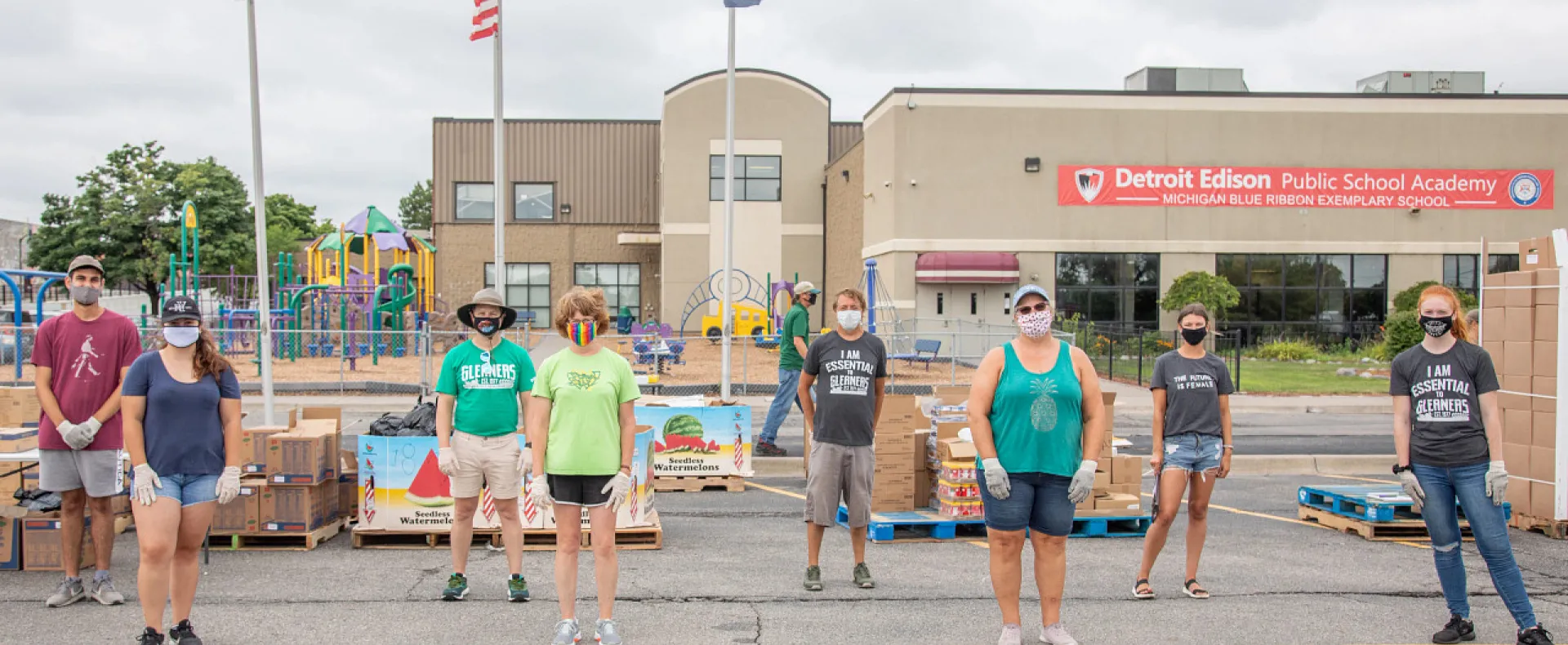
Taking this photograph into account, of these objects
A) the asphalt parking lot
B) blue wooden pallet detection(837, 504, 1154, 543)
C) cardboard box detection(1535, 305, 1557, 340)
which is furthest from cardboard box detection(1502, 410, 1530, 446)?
blue wooden pallet detection(837, 504, 1154, 543)

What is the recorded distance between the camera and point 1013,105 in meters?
32.0

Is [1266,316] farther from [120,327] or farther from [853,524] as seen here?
[120,327]

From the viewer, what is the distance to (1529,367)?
9188mm

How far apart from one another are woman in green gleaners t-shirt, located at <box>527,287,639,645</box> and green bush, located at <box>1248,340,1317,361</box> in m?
29.7

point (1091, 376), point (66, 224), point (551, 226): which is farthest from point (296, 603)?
point (66, 224)

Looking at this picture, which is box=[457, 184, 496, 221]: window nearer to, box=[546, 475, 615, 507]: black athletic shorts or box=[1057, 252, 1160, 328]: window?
box=[1057, 252, 1160, 328]: window

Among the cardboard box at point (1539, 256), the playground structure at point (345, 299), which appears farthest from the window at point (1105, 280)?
the cardboard box at point (1539, 256)

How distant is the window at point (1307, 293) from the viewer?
3300cm

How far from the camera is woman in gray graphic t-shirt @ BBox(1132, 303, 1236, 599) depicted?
7180mm

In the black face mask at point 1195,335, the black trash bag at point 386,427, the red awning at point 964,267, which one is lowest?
the black trash bag at point 386,427

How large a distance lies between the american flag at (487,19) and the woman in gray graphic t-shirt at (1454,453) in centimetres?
1323

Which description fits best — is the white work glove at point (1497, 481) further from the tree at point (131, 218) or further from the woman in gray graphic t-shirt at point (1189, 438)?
the tree at point (131, 218)

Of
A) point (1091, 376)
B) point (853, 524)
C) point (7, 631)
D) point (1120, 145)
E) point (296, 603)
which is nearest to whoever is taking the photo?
point (1091, 376)

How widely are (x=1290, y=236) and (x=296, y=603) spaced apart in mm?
31145
